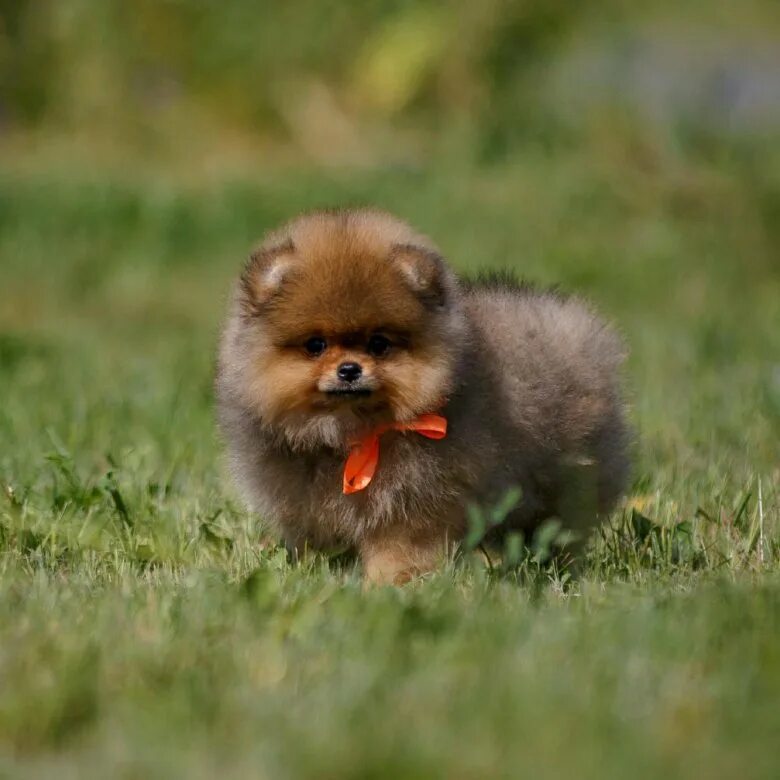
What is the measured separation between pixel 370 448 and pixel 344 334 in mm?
362

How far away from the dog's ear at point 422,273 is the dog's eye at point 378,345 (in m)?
0.16

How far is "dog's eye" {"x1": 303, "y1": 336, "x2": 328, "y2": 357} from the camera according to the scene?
4.35m

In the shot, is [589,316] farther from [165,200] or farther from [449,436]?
[165,200]

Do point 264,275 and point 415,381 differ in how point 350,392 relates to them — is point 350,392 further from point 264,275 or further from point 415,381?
point 264,275

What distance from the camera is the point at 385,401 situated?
4395 mm

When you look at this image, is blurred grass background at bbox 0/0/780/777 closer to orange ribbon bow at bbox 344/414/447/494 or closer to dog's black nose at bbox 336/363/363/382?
orange ribbon bow at bbox 344/414/447/494

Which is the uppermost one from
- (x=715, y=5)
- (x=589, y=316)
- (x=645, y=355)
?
(x=715, y=5)

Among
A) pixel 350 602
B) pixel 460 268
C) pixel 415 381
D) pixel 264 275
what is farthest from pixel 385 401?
pixel 460 268

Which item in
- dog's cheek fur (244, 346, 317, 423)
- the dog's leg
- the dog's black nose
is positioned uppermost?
the dog's black nose

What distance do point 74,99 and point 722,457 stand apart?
9087mm

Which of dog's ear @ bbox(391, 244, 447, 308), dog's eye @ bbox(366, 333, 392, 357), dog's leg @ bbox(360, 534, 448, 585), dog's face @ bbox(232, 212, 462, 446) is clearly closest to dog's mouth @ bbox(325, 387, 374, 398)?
dog's face @ bbox(232, 212, 462, 446)

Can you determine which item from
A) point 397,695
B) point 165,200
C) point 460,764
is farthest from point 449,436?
point 165,200

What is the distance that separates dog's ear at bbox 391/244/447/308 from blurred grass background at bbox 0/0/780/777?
0.77 m

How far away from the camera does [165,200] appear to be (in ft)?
36.0
